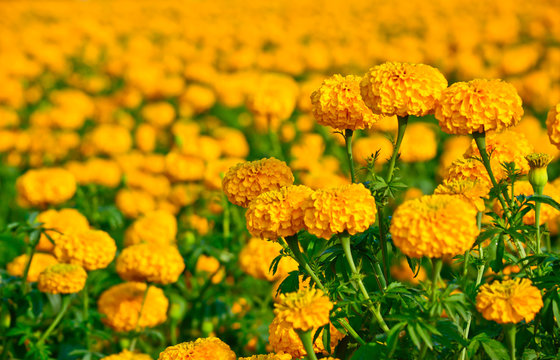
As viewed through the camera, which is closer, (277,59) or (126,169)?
(126,169)

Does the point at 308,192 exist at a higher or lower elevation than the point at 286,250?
higher

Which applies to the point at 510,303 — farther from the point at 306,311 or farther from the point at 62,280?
the point at 62,280

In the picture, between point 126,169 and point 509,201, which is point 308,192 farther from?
point 126,169

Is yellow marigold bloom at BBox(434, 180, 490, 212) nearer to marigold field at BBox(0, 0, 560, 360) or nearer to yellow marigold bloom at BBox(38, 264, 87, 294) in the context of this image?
marigold field at BBox(0, 0, 560, 360)

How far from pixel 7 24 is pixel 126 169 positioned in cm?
750

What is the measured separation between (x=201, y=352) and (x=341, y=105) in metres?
0.91

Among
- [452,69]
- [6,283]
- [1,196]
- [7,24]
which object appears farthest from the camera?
[7,24]

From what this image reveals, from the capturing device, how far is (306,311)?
6.29 ft

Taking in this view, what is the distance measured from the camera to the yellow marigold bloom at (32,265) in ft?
12.6

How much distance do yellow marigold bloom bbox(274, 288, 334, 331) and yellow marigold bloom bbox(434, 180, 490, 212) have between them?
57 cm

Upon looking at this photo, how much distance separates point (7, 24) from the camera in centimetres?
1245

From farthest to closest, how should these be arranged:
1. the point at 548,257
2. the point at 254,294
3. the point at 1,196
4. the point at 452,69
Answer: the point at 452,69 → the point at 1,196 → the point at 254,294 → the point at 548,257

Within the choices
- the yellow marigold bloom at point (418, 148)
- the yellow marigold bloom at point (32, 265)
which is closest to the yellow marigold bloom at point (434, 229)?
the yellow marigold bloom at point (32, 265)

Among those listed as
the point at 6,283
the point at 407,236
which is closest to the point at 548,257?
the point at 407,236
